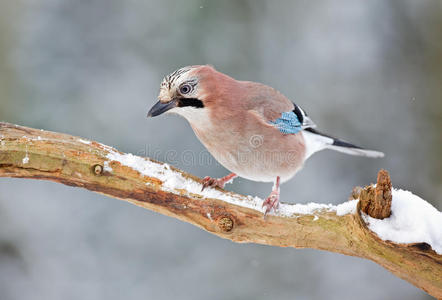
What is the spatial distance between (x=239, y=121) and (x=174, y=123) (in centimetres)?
179

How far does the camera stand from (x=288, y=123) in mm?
3889

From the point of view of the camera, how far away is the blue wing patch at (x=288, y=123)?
3.80m

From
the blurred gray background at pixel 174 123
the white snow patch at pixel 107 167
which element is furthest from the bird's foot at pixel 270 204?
the blurred gray background at pixel 174 123

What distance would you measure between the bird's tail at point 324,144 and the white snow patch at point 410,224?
1256 mm

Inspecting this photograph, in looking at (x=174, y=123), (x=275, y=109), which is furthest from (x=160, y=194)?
(x=174, y=123)

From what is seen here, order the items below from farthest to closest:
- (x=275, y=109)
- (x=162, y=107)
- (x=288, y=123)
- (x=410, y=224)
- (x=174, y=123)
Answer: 1. (x=174, y=123)
2. (x=288, y=123)
3. (x=275, y=109)
4. (x=162, y=107)
5. (x=410, y=224)

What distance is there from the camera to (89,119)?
5043mm

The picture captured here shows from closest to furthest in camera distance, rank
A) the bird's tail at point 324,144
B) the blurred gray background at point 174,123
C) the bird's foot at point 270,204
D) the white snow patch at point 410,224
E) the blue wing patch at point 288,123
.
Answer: the white snow patch at point 410,224, the bird's foot at point 270,204, the blue wing patch at point 288,123, the bird's tail at point 324,144, the blurred gray background at point 174,123

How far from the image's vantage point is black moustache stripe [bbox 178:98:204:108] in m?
3.22

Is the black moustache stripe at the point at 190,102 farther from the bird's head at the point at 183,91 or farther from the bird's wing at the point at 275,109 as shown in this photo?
the bird's wing at the point at 275,109

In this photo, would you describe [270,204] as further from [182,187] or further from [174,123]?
[174,123]

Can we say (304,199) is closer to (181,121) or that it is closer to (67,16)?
(181,121)

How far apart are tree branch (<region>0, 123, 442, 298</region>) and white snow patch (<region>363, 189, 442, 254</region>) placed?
27cm

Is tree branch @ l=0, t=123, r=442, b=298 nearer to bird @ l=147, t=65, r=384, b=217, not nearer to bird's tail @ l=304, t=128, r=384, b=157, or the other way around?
bird @ l=147, t=65, r=384, b=217
